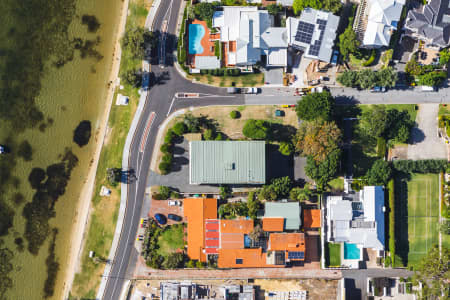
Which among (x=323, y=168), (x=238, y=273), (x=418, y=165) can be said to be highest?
(x=418, y=165)

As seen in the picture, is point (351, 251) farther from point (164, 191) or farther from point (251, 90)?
point (164, 191)

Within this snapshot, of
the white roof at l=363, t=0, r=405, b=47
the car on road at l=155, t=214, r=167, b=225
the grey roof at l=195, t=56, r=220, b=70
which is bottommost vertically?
the car on road at l=155, t=214, r=167, b=225

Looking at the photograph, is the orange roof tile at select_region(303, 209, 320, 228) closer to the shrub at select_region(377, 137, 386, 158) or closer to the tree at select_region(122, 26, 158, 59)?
the shrub at select_region(377, 137, 386, 158)

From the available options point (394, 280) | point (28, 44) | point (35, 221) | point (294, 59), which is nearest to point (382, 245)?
point (394, 280)

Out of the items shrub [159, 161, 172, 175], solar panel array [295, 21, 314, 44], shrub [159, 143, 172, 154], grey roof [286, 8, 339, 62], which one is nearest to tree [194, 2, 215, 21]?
grey roof [286, 8, 339, 62]

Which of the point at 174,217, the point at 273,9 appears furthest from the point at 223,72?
the point at 174,217

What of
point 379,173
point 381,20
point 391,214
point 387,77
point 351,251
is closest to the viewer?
point 381,20

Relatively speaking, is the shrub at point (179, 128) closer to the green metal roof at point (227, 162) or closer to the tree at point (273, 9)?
the green metal roof at point (227, 162)
